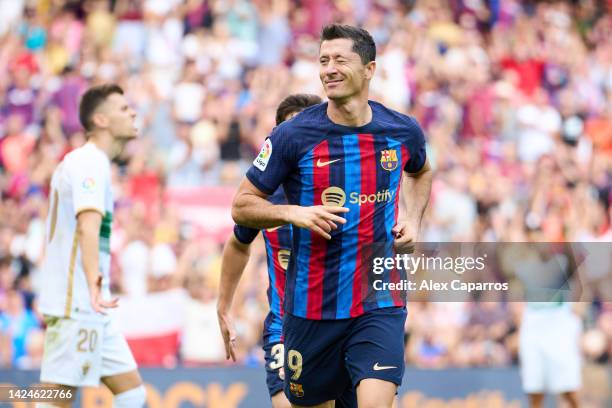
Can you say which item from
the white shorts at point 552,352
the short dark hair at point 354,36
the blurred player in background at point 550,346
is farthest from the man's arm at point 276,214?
the white shorts at point 552,352

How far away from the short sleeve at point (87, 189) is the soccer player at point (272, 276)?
3.48 feet

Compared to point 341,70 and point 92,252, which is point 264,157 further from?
point 92,252

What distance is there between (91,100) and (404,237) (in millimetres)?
3005

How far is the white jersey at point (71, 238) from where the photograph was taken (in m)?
8.30

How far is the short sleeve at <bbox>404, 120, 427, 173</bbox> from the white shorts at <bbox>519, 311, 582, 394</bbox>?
6419 millimetres

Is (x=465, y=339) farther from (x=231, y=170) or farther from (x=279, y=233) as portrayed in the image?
(x=279, y=233)

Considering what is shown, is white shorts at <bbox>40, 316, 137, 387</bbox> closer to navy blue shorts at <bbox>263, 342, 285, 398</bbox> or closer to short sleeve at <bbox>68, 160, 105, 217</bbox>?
short sleeve at <bbox>68, 160, 105, 217</bbox>

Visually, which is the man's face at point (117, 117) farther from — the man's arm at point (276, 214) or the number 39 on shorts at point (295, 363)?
the number 39 on shorts at point (295, 363)

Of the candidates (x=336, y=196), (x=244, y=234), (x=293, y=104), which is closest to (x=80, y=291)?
(x=244, y=234)

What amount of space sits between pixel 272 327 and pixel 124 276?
6.41 m

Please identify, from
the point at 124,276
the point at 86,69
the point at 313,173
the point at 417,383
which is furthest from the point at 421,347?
the point at 313,173

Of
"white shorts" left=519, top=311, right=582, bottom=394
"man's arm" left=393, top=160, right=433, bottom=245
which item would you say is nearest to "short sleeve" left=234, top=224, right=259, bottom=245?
"man's arm" left=393, top=160, right=433, bottom=245

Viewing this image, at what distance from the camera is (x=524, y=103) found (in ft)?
59.5

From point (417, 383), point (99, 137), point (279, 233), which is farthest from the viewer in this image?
point (417, 383)
